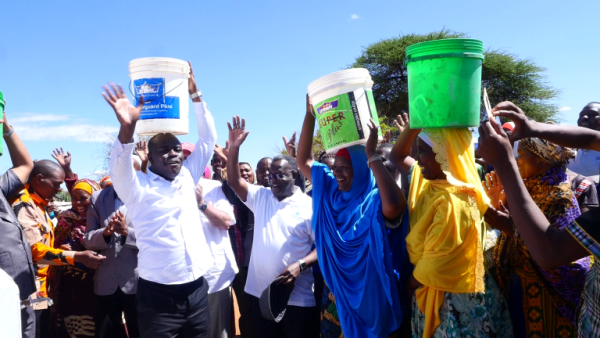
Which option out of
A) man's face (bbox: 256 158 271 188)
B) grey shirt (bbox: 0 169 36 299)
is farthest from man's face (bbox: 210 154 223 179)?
grey shirt (bbox: 0 169 36 299)

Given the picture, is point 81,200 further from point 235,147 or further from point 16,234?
point 235,147

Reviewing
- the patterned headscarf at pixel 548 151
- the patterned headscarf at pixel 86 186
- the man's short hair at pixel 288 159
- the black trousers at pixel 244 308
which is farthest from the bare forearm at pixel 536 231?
the patterned headscarf at pixel 86 186

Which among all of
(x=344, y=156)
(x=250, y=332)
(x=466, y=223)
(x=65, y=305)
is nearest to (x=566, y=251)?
(x=466, y=223)

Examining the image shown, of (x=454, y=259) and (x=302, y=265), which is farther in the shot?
(x=302, y=265)

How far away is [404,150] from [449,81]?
1.08 metres

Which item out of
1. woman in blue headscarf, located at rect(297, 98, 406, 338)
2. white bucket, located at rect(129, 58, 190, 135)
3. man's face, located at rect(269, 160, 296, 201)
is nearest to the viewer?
woman in blue headscarf, located at rect(297, 98, 406, 338)

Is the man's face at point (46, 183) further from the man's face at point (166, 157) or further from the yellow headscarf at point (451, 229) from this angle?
the yellow headscarf at point (451, 229)

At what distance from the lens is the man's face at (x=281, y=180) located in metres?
4.10

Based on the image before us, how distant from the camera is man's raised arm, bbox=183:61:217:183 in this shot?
12.7 ft

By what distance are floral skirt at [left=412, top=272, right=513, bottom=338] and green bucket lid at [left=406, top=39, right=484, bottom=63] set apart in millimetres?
1363

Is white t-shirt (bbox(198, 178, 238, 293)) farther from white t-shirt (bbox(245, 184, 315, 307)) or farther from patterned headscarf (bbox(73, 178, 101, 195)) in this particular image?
patterned headscarf (bbox(73, 178, 101, 195))

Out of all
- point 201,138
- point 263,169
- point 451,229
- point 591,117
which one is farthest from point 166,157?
point 591,117

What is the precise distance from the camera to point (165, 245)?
11.2 feet

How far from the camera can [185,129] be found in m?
3.38
